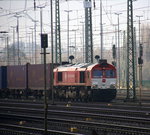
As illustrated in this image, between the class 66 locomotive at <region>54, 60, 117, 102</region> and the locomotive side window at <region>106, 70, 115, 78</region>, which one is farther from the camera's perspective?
the locomotive side window at <region>106, 70, 115, 78</region>

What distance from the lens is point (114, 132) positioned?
21922 mm

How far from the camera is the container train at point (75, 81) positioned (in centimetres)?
4244

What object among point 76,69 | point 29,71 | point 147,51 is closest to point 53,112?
point 76,69

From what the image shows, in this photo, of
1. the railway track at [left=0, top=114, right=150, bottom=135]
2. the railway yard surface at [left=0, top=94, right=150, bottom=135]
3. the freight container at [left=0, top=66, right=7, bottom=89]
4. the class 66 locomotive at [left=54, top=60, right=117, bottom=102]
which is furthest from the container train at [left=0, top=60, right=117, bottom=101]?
the railway track at [left=0, top=114, right=150, bottom=135]

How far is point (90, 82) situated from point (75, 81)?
225 centimetres

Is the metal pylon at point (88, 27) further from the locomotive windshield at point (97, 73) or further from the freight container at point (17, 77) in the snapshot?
the freight container at point (17, 77)

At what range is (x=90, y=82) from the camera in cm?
4231

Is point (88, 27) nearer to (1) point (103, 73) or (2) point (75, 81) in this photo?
(2) point (75, 81)

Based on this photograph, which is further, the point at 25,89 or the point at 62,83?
the point at 25,89

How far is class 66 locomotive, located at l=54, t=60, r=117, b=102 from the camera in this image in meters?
42.3

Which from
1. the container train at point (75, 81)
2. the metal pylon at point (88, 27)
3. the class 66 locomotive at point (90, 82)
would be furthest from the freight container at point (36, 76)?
the metal pylon at point (88, 27)

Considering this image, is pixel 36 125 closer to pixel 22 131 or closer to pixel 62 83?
pixel 22 131

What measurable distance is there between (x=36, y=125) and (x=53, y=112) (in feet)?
22.0

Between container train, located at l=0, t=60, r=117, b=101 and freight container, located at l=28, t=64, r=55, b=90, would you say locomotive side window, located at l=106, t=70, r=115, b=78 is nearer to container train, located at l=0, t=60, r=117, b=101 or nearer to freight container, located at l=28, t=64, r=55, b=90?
container train, located at l=0, t=60, r=117, b=101
